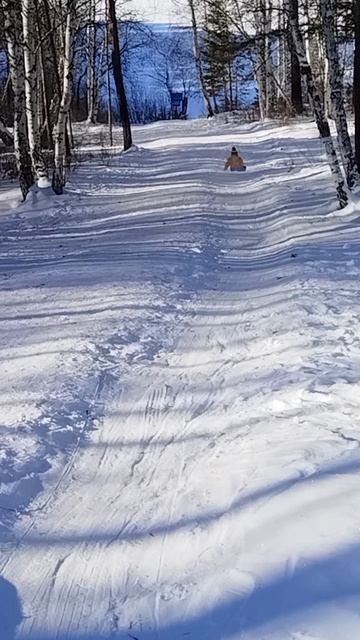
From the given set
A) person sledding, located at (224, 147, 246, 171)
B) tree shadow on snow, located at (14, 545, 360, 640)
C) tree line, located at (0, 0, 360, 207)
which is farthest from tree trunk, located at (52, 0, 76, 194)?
tree shadow on snow, located at (14, 545, 360, 640)

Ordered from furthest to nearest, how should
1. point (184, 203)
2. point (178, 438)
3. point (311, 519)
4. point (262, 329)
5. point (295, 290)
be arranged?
point (184, 203) < point (295, 290) < point (262, 329) < point (178, 438) < point (311, 519)

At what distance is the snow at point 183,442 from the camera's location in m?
2.75

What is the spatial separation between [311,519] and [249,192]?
11631 mm

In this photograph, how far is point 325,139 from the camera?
36.6ft

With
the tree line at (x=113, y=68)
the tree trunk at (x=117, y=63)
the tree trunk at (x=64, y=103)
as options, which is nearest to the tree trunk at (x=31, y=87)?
the tree line at (x=113, y=68)

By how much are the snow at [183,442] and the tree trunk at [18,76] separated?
18.5ft

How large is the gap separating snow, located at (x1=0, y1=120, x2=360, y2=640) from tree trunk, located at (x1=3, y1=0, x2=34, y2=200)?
564 centimetres

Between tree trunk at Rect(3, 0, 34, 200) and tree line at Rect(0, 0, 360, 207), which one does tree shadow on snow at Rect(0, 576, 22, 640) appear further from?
tree trunk at Rect(3, 0, 34, 200)

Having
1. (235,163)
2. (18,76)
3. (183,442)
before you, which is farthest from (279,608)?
(235,163)

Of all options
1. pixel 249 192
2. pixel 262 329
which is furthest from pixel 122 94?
pixel 262 329

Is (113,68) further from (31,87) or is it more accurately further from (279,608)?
(279,608)

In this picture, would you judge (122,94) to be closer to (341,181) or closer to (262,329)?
(341,181)

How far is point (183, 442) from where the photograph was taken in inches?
162

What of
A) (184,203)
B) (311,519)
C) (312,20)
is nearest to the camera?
(311,519)
